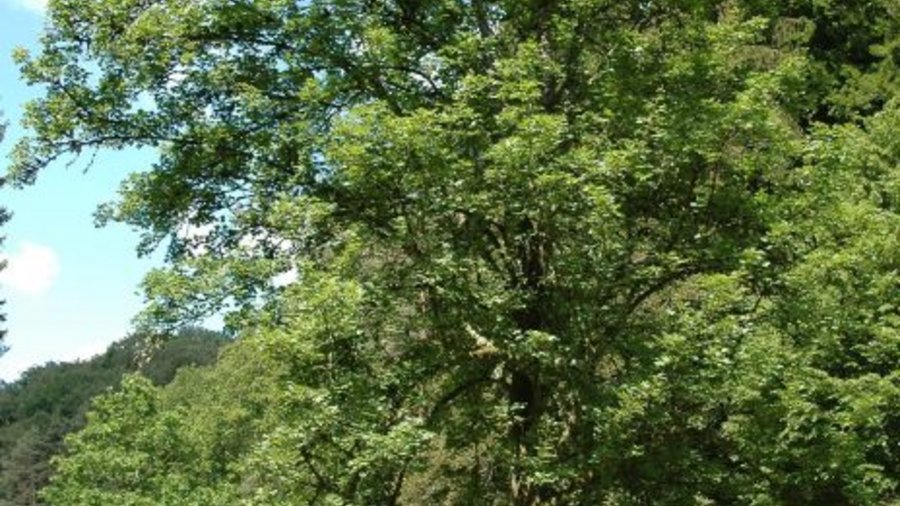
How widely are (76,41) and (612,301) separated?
20.0ft

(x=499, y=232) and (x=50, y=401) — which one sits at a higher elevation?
(x=50, y=401)

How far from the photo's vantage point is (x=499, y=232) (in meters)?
10.1

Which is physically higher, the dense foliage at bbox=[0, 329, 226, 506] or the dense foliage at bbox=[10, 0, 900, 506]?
the dense foliage at bbox=[0, 329, 226, 506]

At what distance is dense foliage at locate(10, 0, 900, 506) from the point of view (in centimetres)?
896

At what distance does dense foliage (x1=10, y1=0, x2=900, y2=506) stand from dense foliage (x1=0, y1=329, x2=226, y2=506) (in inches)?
3657

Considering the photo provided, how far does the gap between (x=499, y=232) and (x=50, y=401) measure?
6051 inches

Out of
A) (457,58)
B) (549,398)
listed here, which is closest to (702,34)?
(457,58)

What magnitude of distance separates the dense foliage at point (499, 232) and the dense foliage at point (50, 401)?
305 ft

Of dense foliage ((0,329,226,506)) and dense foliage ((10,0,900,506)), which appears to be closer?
dense foliage ((10,0,900,506))

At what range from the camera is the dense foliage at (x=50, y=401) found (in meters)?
113

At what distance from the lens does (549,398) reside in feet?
33.5

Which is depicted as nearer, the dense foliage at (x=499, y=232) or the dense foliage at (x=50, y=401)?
the dense foliage at (x=499, y=232)

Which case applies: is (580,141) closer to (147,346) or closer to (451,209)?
(451,209)

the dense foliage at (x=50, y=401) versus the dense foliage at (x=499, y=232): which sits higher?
the dense foliage at (x=50, y=401)
